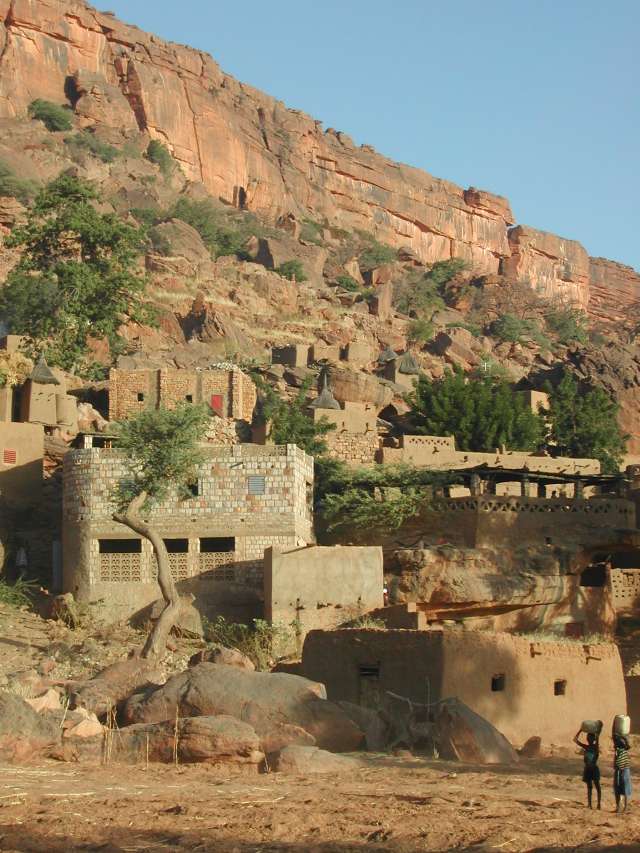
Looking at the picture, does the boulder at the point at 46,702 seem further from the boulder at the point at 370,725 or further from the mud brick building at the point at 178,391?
the mud brick building at the point at 178,391

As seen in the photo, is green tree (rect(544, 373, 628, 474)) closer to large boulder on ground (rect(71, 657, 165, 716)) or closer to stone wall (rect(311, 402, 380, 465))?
stone wall (rect(311, 402, 380, 465))

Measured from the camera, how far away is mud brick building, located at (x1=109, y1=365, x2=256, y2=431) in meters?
35.5

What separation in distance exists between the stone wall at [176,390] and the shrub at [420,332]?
934 inches

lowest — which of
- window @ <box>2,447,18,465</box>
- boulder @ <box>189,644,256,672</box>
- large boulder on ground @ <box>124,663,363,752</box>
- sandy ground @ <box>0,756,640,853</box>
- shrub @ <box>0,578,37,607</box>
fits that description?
sandy ground @ <box>0,756,640,853</box>

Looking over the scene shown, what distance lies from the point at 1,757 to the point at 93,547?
11403 mm

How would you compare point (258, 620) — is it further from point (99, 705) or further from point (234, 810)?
point (234, 810)

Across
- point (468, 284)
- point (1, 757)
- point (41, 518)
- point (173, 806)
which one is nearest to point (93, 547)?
point (41, 518)

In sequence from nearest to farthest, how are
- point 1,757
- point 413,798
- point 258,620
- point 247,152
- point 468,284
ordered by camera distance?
point 413,798, point 1,757, point 258,620, point 468,284, point 247,152

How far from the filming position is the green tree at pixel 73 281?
137ft

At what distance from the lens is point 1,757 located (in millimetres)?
13836

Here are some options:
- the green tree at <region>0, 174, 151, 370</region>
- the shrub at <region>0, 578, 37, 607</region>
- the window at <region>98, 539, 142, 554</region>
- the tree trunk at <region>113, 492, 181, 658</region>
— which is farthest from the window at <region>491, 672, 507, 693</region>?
the green tree at <region>0, 174, 151, 370</region>

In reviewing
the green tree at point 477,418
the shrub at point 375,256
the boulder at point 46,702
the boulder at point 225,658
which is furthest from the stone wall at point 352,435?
the shrub at point 375,256

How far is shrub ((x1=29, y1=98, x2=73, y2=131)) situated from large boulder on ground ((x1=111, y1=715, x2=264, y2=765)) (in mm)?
70760

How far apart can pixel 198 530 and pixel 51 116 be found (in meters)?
60.9
